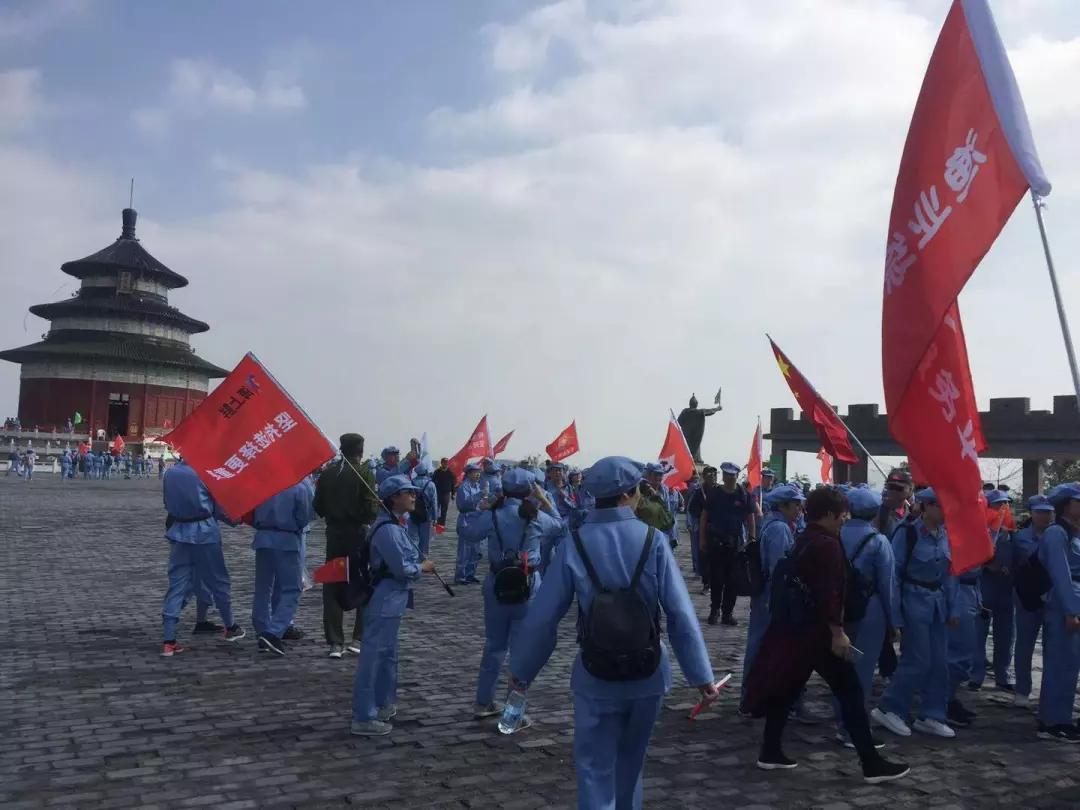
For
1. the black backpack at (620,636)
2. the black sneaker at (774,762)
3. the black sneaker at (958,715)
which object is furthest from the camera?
the black sneaker at (958,715)

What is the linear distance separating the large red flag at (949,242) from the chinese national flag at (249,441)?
164 inches

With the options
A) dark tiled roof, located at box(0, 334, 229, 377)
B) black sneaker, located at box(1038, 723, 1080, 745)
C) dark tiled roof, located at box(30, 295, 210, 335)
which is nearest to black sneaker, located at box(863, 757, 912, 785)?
black sneaker, located at box(1038, 723, 1080, 745)

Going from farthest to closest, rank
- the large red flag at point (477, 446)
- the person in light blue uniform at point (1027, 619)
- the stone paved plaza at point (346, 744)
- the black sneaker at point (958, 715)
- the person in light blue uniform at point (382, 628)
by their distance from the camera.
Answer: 1. the large red flag at point (477, 446)
2. the person in light blue uniform at point (1027, 619)
3. the black sneaker at point (958, 715)
4. the person in light blue uniform at point (382, 628)
5. the stone paved plaza at point (346, 744)

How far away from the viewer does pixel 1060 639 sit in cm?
602

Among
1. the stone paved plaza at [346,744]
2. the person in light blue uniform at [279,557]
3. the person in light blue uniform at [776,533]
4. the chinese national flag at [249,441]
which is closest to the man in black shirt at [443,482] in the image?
the stone paved plaza at [346,744]

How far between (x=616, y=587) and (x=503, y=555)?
2.71m

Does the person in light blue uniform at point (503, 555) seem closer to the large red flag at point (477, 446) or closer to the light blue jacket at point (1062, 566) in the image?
the light blue jacket at point (1062, 566)

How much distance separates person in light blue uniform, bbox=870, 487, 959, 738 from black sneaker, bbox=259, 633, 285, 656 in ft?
15.9

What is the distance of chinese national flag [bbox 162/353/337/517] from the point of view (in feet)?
23.4

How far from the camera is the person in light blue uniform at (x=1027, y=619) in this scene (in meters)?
6.98

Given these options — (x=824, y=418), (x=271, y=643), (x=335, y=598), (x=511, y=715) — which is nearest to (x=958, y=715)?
(x=824, y=418)

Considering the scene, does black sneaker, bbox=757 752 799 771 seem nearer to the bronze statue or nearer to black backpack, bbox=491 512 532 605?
black backpack, bbox=491 512 532 605

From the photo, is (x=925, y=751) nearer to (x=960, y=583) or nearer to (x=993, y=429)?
(x=960, y=583)

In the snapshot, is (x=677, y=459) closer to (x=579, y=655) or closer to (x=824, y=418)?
(x=824, y=418)
